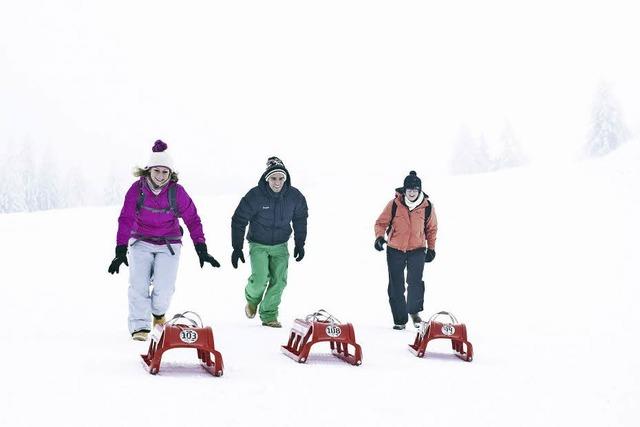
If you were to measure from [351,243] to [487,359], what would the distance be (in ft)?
45.9

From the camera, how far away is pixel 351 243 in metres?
22.8

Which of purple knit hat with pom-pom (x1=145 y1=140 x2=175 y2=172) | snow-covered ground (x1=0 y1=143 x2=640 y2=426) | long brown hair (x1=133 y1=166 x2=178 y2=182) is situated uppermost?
purple knit hat with pom-pom (x1=145 y1=140 x2=175 y2=172)

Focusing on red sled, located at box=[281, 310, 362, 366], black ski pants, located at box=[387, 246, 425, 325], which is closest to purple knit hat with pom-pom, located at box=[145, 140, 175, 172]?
red sled, located at box=[281, 310, 362, 366]

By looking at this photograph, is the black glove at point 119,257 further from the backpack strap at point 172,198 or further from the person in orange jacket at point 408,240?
the person in orange jacket at point 408,240

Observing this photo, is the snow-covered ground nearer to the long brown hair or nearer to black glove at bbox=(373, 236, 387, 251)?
black glove at bbox=(373, 236, 387, 251)

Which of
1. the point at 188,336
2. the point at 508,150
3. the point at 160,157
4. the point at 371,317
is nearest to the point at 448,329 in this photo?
the point at 188,336

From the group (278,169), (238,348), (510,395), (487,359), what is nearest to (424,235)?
(278,169)

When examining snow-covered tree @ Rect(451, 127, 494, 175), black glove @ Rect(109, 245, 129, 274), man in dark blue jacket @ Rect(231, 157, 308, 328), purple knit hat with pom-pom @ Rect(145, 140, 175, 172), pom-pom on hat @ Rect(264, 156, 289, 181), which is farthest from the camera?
snow-covered tree @ Rect(451, 127, 494, 175)

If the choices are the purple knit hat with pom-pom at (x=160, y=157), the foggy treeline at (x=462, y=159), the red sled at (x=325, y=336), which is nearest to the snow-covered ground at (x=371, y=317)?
the red sled at (x=325, y=336)

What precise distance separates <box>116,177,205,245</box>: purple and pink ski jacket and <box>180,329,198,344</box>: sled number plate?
9.43 feet

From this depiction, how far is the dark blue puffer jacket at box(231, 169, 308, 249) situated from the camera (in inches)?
443

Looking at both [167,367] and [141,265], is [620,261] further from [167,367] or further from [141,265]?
[167,367]

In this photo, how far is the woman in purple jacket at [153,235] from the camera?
902 centimetres

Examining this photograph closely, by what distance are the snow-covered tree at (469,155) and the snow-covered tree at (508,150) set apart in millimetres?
980
